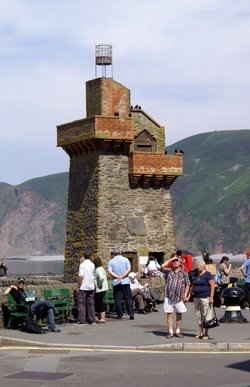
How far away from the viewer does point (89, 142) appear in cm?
4344

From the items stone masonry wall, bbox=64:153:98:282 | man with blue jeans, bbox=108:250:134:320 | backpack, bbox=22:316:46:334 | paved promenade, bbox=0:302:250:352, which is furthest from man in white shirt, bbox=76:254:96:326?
stone masonry wall, bbox=64:153:98:282

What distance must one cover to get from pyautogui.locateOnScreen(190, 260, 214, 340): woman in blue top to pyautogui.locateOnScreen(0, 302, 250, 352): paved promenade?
16.8 inches

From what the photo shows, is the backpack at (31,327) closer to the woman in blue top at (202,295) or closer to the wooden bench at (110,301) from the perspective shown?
the woman in blue top at (202,295)

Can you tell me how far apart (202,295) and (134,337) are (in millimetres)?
1720

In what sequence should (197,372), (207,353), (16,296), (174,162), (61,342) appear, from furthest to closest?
(174,162) → (16,296) → (61,342) → (207,353) → (197,372)

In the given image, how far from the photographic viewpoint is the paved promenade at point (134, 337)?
1825 centimetres

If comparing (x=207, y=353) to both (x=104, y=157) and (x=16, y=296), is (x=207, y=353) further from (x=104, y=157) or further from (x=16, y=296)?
(x=104, y=157)

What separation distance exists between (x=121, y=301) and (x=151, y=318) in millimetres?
927

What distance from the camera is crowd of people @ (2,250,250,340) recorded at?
19.7 meters

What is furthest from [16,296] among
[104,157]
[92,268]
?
[104,157]

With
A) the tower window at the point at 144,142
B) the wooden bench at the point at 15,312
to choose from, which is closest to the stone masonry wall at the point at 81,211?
the tower window at the point at 144,142

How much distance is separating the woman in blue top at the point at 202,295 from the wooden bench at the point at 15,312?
3884 mm

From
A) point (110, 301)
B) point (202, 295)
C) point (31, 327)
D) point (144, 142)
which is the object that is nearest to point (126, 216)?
point (144, 142)

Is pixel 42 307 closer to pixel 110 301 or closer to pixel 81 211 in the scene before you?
pixel 110 301
